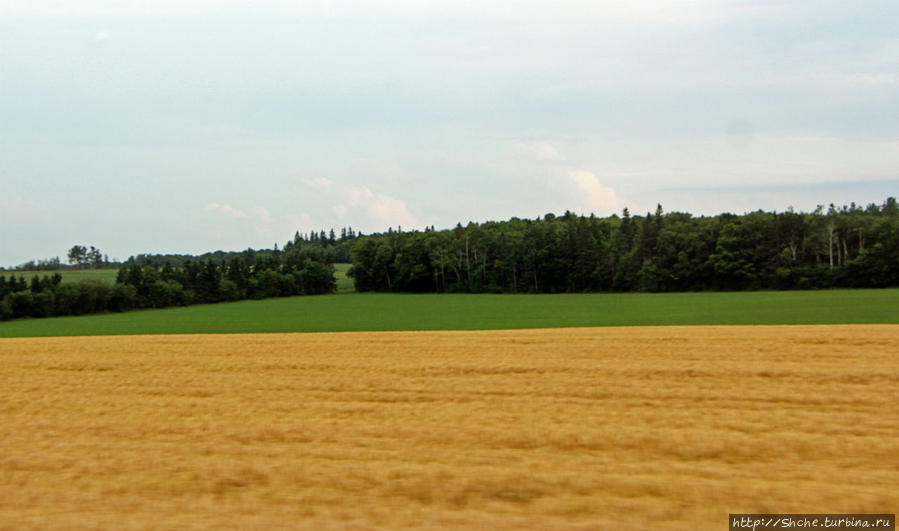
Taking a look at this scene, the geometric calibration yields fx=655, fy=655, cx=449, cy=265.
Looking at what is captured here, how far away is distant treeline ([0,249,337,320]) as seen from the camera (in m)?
69.4

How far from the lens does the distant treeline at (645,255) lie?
243 feet

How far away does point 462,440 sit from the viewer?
971cm

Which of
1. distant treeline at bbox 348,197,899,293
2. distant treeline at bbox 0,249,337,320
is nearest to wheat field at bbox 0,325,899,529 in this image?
distant treeline at bbox 0,249,337,320

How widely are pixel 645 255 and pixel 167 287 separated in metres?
61.7

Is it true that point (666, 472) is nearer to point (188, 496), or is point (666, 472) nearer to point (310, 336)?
point (188, 496)

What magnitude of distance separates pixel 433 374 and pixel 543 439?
19.7ft

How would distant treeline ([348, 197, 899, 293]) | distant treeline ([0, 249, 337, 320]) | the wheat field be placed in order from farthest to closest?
distant treeline ([348, 197, 899, 293]) < distant treeline ([0, 249, 337, 320]) < the wheat field

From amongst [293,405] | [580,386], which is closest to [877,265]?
[580,386]

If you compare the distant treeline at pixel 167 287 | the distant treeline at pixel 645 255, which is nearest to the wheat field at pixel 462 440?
the distant treeline at pixel 167 287

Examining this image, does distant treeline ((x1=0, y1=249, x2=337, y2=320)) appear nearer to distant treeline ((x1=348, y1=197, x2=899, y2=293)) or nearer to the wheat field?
distant treeline ((x1=348, y1=197, x2=899, y2=293))

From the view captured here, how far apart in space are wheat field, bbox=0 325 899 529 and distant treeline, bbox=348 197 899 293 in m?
63.3

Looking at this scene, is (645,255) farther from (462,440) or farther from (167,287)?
(462,440)

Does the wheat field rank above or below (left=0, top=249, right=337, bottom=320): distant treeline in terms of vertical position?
below

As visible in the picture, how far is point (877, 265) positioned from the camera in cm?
6881
